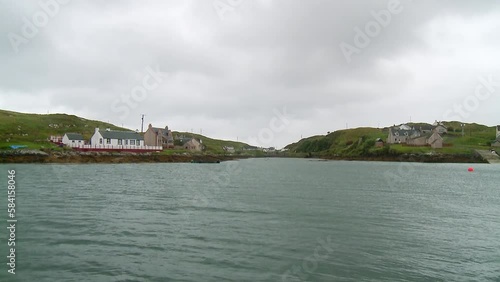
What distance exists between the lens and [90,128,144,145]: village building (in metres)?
122

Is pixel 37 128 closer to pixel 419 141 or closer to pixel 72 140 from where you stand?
pixel 72 140

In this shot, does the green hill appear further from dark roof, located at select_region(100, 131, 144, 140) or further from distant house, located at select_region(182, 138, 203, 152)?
distant house, located at select_region(182, 138, 203, 152)

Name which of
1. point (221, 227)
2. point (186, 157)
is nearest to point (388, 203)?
point (221, 227)

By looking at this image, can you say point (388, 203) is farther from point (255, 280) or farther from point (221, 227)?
point (255, 280)

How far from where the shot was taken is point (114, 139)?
409 ft

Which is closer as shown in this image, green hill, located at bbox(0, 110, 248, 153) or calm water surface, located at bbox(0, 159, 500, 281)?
calm water surface, located at bbox(0, 159, 500, 281)

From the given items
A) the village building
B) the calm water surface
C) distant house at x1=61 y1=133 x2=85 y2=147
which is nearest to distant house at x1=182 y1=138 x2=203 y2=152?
the village building

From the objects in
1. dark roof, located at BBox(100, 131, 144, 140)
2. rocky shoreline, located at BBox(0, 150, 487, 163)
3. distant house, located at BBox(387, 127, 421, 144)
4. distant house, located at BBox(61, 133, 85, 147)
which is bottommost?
rocky shoreline, located at BBox(0, 150, 487, 163)

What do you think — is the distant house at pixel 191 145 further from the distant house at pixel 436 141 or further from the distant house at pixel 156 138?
the distant house at pixel 436 141

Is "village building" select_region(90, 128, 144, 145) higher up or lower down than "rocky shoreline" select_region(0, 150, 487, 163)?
higher up

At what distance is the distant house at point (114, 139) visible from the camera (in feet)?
401

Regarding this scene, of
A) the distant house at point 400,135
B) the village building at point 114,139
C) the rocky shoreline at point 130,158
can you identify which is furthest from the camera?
the distant house at point 400,135

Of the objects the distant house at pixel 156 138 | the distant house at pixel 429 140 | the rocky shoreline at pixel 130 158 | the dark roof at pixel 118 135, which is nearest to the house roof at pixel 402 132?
the distant house at pixel 429 140

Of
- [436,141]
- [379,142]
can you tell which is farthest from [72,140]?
[436,141]
